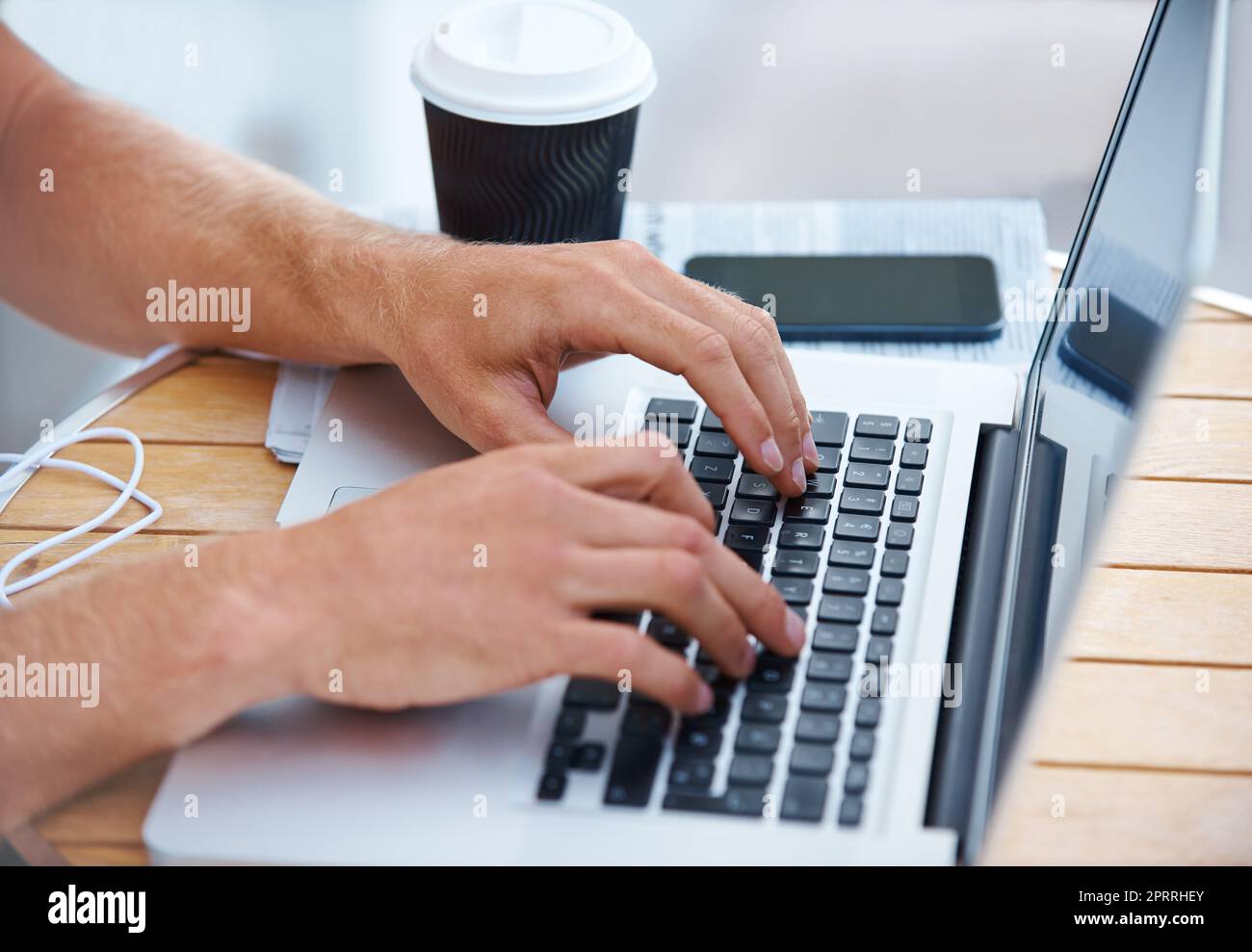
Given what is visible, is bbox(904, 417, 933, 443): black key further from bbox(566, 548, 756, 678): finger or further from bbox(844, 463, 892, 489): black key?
bbox(566, 548, 756, 678): finger

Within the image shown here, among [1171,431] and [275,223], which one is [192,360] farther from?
[1171,431]

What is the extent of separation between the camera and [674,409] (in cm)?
73

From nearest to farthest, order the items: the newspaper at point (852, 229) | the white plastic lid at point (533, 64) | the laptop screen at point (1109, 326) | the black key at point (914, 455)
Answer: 1. the laptop screen at point (1109, 326)
2. the black key at point (914, 455)
3. the white plastic lid at point (533, 64)
4. the newspaper at point (852, 229)

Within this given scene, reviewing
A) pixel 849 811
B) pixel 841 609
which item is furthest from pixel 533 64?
pixel 849 811

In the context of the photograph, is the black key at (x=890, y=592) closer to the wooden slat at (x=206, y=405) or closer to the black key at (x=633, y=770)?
the black key at (x=633, y=770)

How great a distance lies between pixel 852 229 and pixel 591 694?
1.81ft

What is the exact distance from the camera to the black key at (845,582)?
596mm

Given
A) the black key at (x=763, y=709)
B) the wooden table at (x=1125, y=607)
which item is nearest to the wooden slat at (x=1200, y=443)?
the wooden table at (x=1125, y=607)

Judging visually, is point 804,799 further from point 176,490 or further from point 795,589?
point 176,490

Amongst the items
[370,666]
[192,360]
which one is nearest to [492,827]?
[370,666]

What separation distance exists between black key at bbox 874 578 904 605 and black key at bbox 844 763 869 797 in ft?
0.34

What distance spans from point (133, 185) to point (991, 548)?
0.62m

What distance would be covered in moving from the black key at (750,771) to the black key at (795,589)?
10 cm

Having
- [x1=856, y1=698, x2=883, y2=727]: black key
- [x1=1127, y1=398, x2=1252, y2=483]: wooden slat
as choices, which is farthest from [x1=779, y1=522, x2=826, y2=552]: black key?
[x1=1127, y1=398, x2=1252, y2=483]: wooden slat
